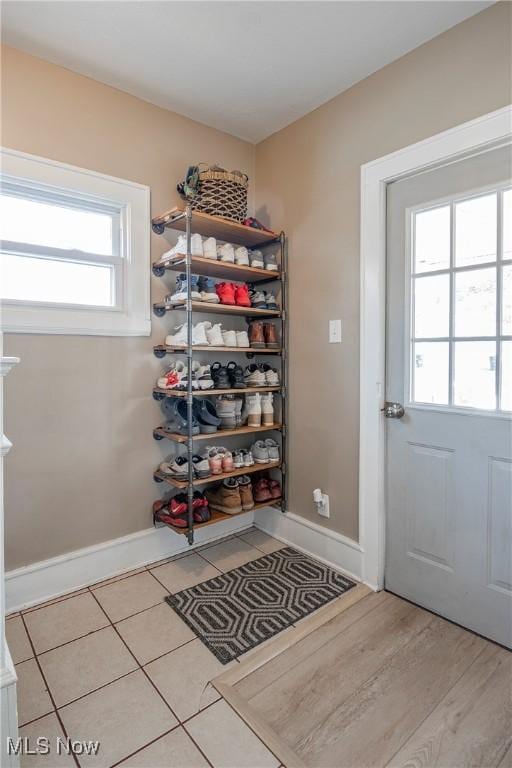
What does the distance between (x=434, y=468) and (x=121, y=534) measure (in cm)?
158

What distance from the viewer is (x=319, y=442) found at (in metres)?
2.23

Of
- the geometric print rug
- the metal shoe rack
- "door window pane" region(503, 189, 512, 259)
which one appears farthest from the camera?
the metal shoe rack

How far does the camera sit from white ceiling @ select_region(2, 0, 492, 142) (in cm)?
155

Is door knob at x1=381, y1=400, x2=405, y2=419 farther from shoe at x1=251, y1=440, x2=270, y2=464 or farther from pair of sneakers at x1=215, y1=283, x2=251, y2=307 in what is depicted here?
pair of sneakers at x1=215, y1=283, x2=251, y2=307

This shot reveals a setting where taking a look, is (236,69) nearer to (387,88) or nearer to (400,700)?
(387,88)

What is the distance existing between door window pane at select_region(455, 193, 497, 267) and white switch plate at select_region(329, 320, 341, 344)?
24.2 inches

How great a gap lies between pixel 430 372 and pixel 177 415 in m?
1.26

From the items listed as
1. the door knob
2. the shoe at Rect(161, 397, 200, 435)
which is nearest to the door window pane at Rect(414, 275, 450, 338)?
the door knob

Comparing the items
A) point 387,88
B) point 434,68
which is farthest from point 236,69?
point 434,68

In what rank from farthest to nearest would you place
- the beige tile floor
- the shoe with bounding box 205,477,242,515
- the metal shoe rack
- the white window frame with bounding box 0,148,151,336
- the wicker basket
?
the shoe with bounding box 205,477,242,515 → the wicker basket → the metal shoe rack → the white window frame with bounding box 0,148,151,336 → the beige tile floor

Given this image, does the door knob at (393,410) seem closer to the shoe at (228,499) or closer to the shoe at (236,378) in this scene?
the shoe at (236,378)

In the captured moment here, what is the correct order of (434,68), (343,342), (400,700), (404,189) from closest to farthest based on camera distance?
(400,700)
(434,68)
(404,189)
(343,342)

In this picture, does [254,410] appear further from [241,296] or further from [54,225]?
[54,225]

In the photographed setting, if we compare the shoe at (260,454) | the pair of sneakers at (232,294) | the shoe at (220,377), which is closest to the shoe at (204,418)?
the shoe at (220,377)
